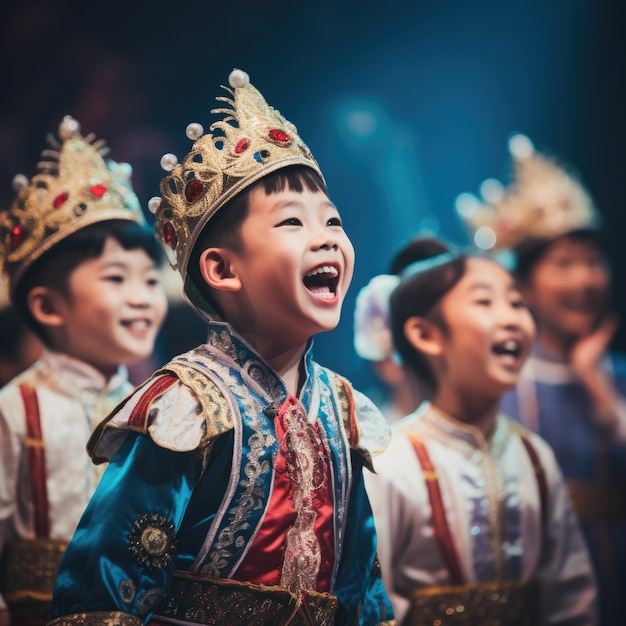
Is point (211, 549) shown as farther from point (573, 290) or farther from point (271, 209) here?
point (573, 290)

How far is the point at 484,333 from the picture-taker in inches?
104

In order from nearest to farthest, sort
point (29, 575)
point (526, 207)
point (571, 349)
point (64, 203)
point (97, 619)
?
point (97, 619), point (29, 575), point (64, 203), point (526, 207), point (571, 349)

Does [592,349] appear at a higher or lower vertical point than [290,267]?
higher

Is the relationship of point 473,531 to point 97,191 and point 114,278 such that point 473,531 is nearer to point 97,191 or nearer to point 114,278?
point 114,278

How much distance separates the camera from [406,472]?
2590 millimetres

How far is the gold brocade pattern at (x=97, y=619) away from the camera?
4.82 ft

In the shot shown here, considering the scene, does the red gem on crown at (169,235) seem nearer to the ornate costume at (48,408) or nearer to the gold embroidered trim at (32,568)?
the ornate costume at (48,408)

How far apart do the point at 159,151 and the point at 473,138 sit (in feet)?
5.69

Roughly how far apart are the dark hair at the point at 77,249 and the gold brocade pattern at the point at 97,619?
1.22m

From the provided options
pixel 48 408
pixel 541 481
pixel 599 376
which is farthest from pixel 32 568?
pixel 599 376

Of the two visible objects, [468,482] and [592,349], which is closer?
[468,482]

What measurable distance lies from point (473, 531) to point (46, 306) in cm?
140

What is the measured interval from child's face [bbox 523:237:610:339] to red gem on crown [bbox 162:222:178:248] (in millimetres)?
2581

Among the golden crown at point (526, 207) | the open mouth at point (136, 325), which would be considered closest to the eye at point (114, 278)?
the open mouth at point (136, 325)
